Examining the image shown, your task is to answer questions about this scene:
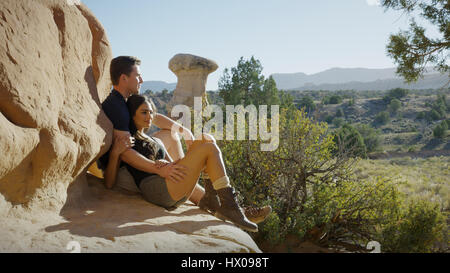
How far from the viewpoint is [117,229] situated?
216 cm

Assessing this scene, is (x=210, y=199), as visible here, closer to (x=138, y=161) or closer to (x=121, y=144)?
(x=138, y=161)

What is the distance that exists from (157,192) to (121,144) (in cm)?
47

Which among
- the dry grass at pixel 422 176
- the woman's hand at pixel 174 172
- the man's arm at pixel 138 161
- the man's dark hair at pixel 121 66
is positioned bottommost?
the dry grass at pixel 422 176

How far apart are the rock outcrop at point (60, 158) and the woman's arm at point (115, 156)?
8 cm

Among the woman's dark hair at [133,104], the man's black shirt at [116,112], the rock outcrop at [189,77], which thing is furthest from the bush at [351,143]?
the rock outcrop at [189,77]

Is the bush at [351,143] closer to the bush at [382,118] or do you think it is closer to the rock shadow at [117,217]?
the rock shadow at [117,217]

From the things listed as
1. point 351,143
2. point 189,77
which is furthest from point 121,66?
point 351,143

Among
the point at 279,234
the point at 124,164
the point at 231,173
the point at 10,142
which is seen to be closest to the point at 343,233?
the point at 279,234

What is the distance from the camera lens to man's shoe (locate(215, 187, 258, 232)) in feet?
8.58

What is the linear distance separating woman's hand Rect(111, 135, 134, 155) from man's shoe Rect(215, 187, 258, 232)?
0.78 meters

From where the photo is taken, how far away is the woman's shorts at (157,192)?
105 inches

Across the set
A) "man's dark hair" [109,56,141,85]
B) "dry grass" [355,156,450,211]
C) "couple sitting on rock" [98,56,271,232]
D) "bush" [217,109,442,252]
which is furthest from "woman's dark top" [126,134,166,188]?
"dry grass" [355,156,450,211]

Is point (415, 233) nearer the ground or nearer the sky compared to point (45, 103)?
nearer the ground

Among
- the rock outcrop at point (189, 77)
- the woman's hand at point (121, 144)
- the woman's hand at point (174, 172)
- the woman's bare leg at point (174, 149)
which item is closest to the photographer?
the woman's hand at point (174, 172)
